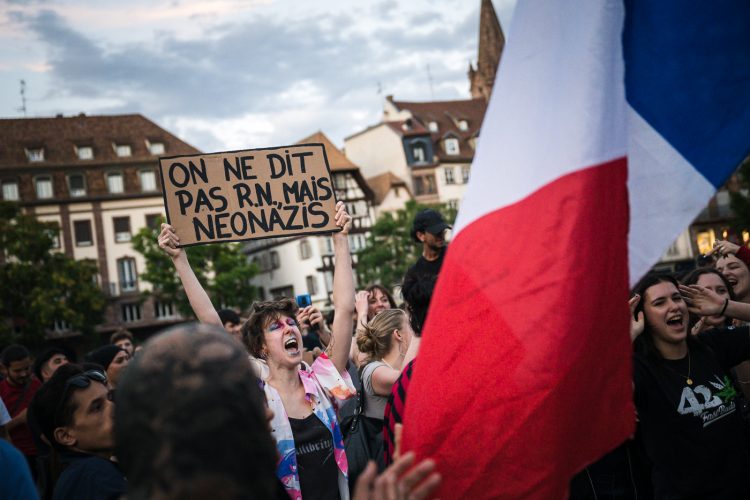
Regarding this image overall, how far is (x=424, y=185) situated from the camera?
194ft

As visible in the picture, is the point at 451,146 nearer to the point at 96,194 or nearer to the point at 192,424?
the point at 96,194

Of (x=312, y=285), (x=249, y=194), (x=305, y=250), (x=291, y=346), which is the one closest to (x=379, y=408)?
(x=291, y=346)

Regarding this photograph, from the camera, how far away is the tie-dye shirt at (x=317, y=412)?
3768mm

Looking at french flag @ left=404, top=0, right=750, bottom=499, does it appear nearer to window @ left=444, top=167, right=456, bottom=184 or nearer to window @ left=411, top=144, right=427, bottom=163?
window @ left=411, top=144, right=427, bottom=163

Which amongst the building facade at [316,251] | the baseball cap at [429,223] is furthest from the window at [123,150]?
the baseball cap at [429,223]

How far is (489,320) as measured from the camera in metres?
2.27

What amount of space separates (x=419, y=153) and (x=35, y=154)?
95.8 feet

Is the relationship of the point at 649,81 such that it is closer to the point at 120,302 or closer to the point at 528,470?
the point at 528,470

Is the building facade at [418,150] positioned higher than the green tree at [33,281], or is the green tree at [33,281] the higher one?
the building facade at [418,150]

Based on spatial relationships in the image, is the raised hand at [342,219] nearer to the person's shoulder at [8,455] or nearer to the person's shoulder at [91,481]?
the person's shoulder at [91,481]

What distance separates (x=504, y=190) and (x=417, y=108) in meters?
64.4

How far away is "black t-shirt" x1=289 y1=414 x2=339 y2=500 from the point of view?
3834 millimetres

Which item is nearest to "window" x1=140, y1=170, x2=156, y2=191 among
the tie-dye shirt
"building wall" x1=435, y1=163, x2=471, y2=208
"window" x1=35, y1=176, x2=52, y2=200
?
"window" x1=35, y1=176, x2=52, y2=200

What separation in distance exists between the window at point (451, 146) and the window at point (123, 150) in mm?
25457
